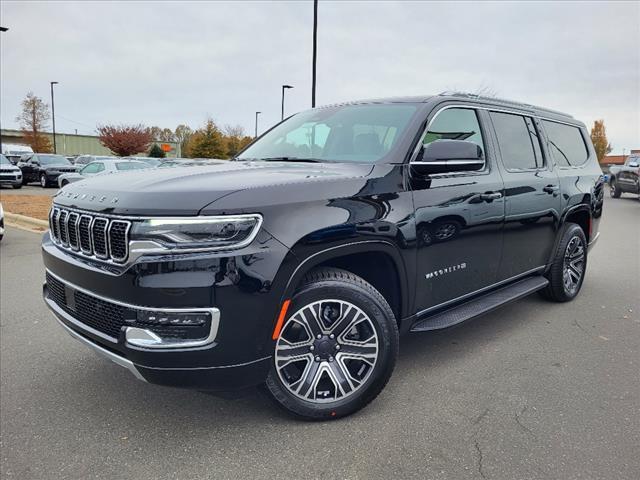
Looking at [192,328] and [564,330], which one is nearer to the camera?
[192,328]

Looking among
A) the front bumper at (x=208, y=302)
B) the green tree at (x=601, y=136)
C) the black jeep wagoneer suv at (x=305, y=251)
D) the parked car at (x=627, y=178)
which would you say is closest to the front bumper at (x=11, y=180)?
the black jeep wagoneer suv at (x=305, y=251)

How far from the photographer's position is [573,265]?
5.27m

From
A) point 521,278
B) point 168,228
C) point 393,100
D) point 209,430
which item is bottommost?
point 209,430

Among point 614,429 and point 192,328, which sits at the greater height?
point 192,328

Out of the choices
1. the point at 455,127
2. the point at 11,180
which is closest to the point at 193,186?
the point at 455,127

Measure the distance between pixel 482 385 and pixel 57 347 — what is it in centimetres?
325

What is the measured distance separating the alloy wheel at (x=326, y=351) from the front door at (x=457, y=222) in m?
0.57

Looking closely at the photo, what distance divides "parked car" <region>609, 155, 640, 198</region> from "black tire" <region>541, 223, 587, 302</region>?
1809 centimetres

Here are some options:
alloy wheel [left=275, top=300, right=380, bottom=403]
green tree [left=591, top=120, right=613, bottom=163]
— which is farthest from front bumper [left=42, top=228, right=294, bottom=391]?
green tree [left=591, top=120, right=613, bottom=163]

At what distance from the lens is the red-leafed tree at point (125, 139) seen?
5078 centimetres

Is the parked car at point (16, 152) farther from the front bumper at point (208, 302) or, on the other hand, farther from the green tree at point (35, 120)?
the front bumper at point (208, 302)

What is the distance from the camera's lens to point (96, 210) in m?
2.53

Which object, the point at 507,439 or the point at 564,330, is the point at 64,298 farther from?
the point at 564,330

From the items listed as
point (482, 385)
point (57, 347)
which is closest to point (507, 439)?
point (482, 385)
